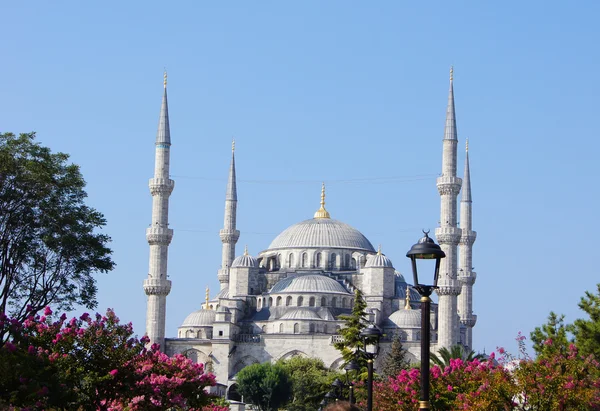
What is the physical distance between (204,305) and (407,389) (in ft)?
170

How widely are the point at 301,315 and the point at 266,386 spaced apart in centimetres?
788

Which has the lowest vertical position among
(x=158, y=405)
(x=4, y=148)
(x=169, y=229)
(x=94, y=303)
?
(x=158, y=405)

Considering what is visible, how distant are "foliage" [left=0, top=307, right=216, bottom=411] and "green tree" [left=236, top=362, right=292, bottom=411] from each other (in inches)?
1531

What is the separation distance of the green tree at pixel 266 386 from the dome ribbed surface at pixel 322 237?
16261 millimetres

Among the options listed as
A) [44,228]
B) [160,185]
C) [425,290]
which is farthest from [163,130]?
[425,290]

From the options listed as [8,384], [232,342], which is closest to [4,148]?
[8,384]

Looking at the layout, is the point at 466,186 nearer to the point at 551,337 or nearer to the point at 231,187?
the point at 231,187

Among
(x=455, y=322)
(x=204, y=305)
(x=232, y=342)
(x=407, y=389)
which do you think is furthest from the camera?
(x=204, y=305)

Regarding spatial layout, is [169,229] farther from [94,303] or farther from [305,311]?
[94,303]

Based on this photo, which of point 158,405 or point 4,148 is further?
point 4,148

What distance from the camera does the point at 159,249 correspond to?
211 ft

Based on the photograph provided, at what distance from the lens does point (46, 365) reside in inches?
782

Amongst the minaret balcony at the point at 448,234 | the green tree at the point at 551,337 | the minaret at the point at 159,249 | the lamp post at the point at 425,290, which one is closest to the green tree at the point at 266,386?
the minaret at the point at 159,249

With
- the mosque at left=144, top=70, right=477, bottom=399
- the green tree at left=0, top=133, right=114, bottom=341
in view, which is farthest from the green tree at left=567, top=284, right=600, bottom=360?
the mosque at left=144, top=70, right=477, bottom=399
